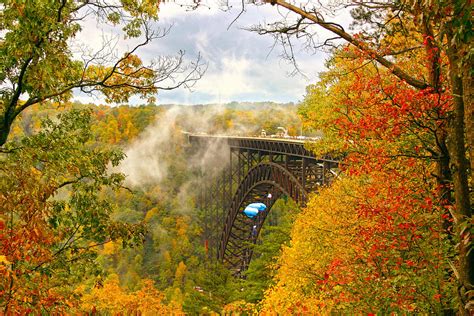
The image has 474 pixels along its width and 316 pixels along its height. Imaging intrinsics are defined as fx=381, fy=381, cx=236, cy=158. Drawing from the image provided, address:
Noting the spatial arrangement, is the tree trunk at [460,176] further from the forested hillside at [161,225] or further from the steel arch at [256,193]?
the steel arch at [256,193]

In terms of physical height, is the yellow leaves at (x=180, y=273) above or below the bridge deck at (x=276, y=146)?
below

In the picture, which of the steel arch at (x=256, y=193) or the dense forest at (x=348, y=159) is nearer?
the dense forest at (x=348, y=159)

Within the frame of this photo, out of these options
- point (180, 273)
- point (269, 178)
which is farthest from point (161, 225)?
point (269, 178)

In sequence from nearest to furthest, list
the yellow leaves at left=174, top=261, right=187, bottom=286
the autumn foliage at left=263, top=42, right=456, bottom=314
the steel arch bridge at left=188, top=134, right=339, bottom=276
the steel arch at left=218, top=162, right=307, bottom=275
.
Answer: the autumn foliage at left=263, top=42, right=456, bottom=314 < the steel arch bridge at left=188, top=134, right=339, bottom=276 < the steel arch at left=218, top=162, right=307, bottom=275 < the yellow leaves at left=174, top=261, right=187, bottom=286

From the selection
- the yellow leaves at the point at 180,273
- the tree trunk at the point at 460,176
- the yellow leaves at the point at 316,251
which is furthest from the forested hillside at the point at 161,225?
the tree trunk at the point at 460,176

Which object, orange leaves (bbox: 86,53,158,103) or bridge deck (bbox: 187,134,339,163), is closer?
orange leaves (bbox: 86,53,158,103)

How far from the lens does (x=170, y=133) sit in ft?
333

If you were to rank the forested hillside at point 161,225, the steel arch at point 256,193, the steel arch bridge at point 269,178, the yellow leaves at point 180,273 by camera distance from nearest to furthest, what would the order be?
the forested hillside at point 161,225 < the steel arch bridge at point 269,178 < the steel arch at point 256,193 < the yellow leaves at point 180,273

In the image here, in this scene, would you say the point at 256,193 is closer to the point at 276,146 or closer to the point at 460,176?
the point at 276,146

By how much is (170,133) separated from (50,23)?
3858 inches

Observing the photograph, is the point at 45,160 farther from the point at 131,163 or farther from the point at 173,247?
the point at 131,163

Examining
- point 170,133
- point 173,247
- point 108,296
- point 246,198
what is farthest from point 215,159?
point 108,296

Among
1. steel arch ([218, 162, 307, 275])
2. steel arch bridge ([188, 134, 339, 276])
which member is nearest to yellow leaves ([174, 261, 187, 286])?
steel arch bridge ([188, 134, 339, 276])

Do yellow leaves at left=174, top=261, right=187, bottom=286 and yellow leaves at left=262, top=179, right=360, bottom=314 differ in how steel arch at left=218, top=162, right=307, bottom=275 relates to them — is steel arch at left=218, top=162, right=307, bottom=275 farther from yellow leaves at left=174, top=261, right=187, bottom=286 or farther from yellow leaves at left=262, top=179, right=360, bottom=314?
yellow leaves at left=174, top=261, right=187, bottom=286
